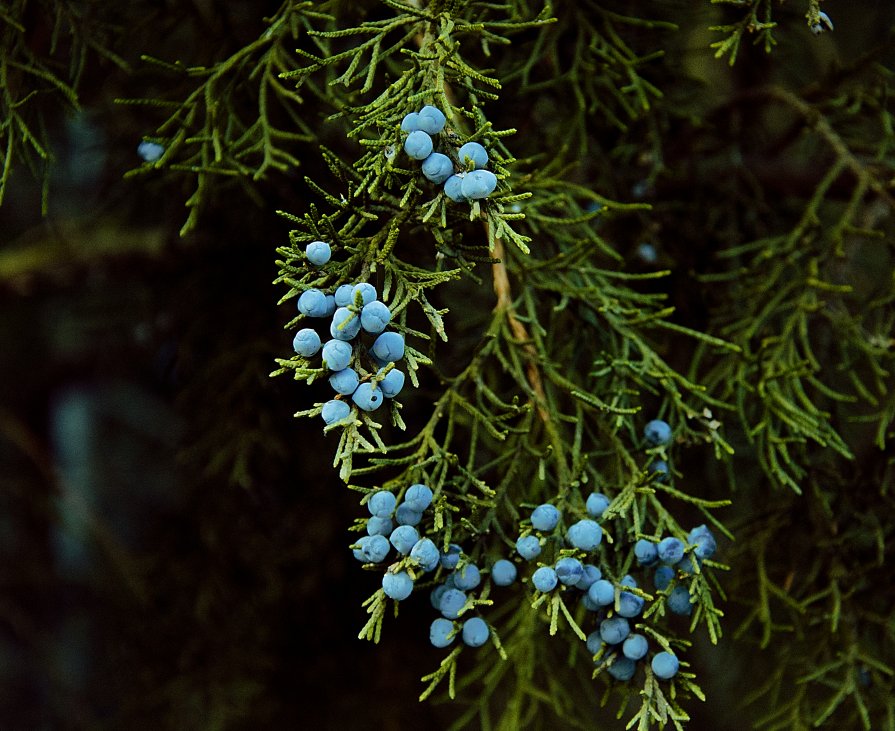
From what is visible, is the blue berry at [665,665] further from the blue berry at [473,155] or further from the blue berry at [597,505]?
the blue berry at [473,155]

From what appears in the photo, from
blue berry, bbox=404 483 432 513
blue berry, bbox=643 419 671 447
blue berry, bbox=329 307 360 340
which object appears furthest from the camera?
blue berry, bbox=643 419 671 447

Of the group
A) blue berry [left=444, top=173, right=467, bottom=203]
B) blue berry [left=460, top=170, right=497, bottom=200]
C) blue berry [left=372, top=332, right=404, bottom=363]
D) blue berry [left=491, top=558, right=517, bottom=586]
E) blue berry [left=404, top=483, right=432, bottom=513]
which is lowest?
blue berry [left=491, top=558, right=517, bottom=586]

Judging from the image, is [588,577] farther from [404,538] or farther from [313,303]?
[313,303]

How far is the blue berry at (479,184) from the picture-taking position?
70 cm

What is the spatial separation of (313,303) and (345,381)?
75 millimetres

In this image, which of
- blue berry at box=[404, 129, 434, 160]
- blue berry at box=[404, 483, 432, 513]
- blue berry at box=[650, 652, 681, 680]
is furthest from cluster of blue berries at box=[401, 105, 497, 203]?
blue berry at box=[650, 652, 681, 680]

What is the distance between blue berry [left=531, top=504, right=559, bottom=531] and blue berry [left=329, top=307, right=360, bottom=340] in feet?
0.88

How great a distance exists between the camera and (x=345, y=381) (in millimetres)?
704

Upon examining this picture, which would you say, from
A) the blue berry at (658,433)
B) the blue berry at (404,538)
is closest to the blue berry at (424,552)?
the blue berry at (404,538)

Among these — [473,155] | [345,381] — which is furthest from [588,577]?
[473,155]

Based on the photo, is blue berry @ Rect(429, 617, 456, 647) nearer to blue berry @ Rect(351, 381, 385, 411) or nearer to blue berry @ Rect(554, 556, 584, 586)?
blue berry @ Rect(554, 556, 584, 586)

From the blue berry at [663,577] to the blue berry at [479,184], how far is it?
1.48ft

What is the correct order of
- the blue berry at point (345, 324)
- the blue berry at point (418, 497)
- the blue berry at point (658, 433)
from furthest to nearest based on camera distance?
the blue berry at point (658, 433), the blue berry at point (418, 497), the blue berry at point (345, 324)

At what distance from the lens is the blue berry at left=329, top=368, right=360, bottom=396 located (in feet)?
2.31
